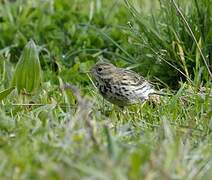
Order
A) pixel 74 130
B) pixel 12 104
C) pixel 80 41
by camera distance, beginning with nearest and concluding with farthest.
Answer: pixel 74 130 < pixel 12 104 < pixel 80 41

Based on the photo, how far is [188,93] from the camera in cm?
544

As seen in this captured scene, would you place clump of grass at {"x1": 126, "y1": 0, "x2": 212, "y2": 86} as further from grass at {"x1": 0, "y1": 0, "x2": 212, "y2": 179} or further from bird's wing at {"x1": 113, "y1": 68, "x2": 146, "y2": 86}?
bird's wing at {"x1": 113, "y1": 68, "x2": 146, "y2": 86}

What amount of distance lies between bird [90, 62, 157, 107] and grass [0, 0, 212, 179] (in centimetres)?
10

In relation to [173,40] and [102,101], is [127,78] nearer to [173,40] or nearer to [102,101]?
[102,101]

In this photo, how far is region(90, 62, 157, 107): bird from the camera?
5.74m

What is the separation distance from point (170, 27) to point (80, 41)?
142cm

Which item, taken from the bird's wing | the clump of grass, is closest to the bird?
the bird's wing

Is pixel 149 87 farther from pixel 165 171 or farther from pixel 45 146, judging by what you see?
pixel 165 171

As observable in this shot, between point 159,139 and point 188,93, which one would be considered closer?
point 159,139

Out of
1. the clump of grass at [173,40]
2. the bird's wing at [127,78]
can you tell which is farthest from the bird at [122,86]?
the clump of grass at [173,40]

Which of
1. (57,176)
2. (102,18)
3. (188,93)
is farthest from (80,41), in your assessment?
(57,176)

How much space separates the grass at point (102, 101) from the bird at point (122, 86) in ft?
0.31

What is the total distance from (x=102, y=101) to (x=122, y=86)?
23cm

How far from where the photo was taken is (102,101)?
5.79m
